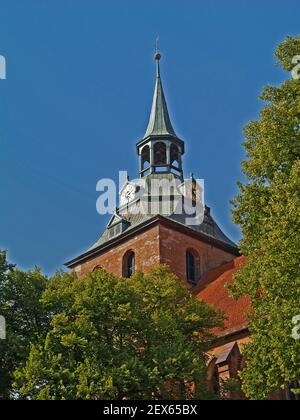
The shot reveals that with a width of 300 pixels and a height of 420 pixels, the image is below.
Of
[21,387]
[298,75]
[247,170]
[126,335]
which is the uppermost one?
[298,75]

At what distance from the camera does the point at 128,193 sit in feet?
134

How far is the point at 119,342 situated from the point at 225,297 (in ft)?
36.8

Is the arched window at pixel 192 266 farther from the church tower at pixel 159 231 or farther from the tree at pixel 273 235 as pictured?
the tree at pixel 273 235

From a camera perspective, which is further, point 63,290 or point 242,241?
point 63,290

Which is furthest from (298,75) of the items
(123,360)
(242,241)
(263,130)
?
(123,360)

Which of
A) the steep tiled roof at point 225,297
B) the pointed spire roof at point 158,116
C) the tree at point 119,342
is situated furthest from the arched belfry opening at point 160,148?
the tree at point 119,342

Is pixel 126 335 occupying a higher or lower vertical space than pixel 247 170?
lower

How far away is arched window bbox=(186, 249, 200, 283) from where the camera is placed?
38094 millimetres

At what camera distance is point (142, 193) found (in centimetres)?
4009

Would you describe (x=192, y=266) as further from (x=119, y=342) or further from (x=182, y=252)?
(x=119, y=342)

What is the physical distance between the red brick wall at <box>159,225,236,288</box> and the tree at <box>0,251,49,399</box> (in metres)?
13.6

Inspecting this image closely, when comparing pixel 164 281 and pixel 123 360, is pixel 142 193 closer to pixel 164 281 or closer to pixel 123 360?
pixel 164 281
